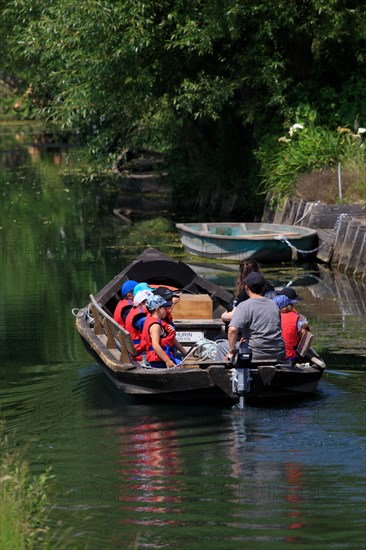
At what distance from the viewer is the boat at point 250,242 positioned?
25.3 meters

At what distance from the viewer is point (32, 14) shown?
3291 centimetres

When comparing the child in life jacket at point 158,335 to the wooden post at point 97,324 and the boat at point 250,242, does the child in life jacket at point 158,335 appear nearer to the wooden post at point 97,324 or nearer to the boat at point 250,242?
the wooden post at point 97,324

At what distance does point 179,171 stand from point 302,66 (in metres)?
6.71

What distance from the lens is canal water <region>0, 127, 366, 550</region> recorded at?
9.34m

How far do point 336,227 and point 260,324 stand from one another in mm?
12754

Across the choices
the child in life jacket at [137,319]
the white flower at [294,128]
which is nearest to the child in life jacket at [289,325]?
the child in life jacket at [137,319]

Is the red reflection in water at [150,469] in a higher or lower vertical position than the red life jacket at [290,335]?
lower

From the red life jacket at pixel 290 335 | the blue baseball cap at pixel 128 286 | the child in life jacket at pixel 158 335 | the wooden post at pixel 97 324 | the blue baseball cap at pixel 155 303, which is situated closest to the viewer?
the child in life jacket at pixel 158 335

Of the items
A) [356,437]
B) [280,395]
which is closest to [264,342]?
[280,395]

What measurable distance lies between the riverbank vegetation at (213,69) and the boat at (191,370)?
11652 mm

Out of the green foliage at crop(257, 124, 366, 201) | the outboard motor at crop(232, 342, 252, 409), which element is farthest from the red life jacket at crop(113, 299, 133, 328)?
the green foliage at crop(257, 124, 366, 201)

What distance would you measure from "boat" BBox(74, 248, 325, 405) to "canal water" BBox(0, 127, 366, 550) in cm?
19

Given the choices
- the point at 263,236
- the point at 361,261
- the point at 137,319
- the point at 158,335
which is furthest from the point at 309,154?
the point at 158,335

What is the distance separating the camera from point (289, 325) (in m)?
13.8
